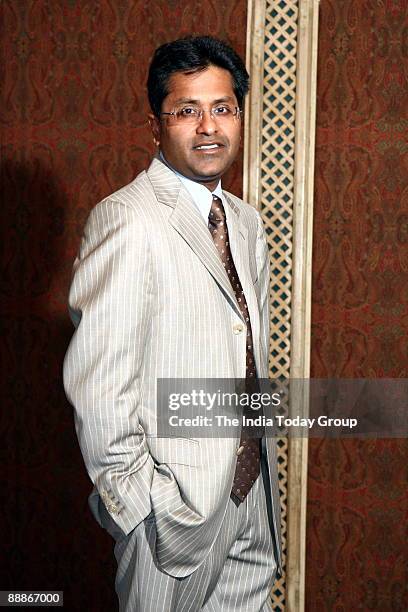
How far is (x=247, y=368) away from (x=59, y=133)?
4.94ft

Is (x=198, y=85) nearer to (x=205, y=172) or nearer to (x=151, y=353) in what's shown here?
(x=205, y=172)

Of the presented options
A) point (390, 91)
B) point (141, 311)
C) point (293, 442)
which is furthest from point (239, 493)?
point (390, 91)

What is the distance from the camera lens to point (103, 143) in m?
3.21

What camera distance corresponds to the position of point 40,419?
3258mm

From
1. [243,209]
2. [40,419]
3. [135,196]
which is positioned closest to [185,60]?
[135,196]

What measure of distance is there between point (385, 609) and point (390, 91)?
1.92 m

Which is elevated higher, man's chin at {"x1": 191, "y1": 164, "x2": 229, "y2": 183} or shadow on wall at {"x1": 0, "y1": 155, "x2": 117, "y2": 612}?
man's chin at {"x1": 191, "y1": 164, "x2": 229, "y2": 183}

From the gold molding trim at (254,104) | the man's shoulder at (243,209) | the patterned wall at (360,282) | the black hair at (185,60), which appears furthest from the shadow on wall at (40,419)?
the black hair at (185,60)

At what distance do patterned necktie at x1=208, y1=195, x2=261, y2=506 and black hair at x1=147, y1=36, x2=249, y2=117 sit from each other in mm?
293

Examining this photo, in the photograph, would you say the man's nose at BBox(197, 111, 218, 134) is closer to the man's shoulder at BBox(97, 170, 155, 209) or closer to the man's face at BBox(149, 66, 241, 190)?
the man's face at BBox(149, 66, 241, 190)

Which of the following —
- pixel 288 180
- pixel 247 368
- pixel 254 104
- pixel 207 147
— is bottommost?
pixel 247 368

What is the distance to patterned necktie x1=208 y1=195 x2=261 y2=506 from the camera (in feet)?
6.71

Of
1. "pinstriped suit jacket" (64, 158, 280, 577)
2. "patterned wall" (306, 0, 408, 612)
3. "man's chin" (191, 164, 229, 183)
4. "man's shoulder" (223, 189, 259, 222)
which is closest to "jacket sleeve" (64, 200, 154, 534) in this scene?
"pinstriped suit jacket" (64, 158, 280, 577)

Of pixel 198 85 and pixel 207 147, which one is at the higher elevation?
pixel 198 85
